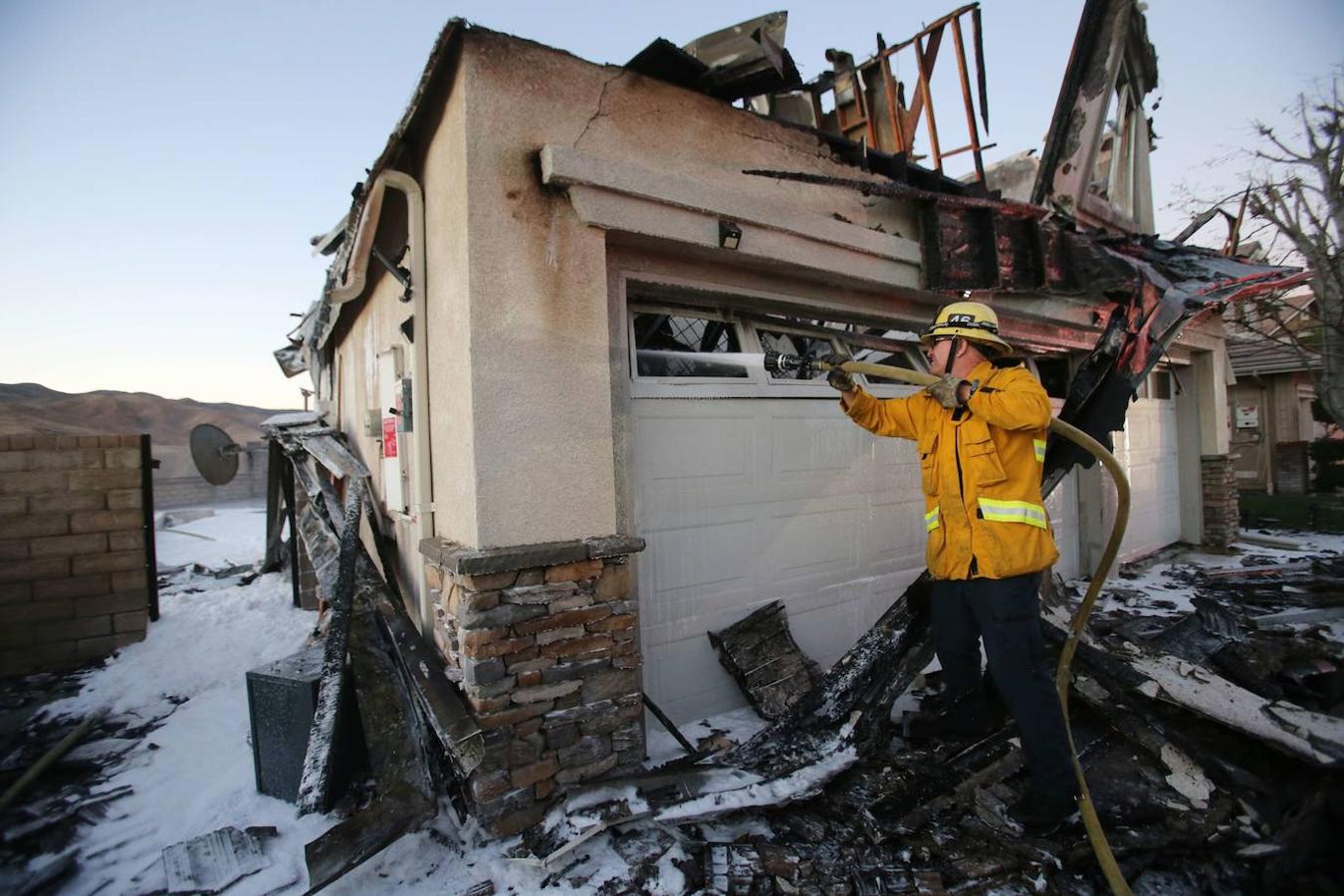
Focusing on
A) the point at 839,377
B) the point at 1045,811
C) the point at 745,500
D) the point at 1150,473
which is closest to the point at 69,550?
the point at 745,500

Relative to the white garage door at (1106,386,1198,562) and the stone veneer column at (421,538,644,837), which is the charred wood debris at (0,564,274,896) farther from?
the white garage door at (1106,386,1198,562)

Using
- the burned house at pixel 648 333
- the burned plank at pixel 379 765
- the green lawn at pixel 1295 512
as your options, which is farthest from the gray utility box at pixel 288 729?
the green lawn at pixel 1295 512

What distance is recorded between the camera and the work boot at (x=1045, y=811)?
251 centimetres

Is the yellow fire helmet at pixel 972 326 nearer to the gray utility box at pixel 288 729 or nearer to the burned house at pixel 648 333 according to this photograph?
the burned house at pixel 648 333

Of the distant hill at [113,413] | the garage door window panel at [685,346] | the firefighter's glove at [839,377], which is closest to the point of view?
the firefighter's glove at [839,377]

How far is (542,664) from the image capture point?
2791mm

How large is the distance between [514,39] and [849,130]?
4353 mm

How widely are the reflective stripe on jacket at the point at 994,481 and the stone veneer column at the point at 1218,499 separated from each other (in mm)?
8279

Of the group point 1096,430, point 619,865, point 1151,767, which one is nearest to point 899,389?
point 1096,430

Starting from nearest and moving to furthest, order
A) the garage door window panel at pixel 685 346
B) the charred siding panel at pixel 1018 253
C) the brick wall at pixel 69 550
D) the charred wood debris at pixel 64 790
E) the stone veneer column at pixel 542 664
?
the charred wood debris at pixel 64 790 → the stone veneer column at pixel 542 664 → the garage door window panel at pixel 685 346 → the charred siding panel at pixel 1018 253 → the brick wall at pixel 69 550

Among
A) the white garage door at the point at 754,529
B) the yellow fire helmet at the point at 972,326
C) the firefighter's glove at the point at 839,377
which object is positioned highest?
the yellow fire helmet at the point at 972,326

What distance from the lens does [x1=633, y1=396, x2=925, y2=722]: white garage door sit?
11.6 ft

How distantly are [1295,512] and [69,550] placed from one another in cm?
1786

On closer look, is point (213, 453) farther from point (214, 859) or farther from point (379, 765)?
point (379, 765)
